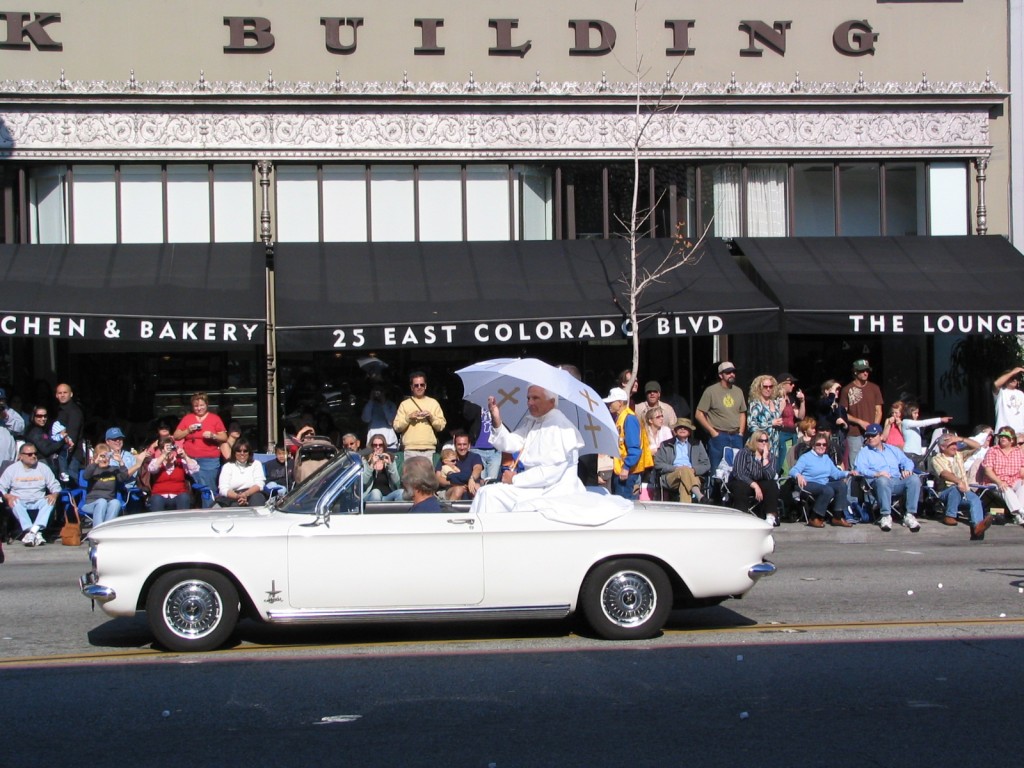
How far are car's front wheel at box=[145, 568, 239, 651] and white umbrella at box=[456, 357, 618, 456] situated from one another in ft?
8.53

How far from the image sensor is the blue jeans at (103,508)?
14328 mm

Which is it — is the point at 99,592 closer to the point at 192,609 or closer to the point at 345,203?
the point at 192,609

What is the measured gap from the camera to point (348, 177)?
18.8m

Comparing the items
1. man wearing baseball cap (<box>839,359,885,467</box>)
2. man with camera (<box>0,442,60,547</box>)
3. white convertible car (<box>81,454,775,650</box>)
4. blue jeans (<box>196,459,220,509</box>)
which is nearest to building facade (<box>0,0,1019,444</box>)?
man wearing baseball cap (<box>839,359,885,467</box>)

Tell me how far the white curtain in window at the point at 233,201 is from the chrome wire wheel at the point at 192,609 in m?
11.5

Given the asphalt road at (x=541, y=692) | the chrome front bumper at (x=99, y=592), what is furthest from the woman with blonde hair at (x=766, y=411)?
the chrome front bumper at (x=99, y=592)

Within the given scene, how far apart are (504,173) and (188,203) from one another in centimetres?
495

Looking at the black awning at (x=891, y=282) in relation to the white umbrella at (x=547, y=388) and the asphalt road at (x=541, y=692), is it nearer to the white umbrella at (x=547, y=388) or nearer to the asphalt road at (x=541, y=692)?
the asphalt road at (x=541, y=692)

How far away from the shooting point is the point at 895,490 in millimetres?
15258

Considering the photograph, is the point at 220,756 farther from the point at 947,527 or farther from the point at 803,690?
the point at 947,527

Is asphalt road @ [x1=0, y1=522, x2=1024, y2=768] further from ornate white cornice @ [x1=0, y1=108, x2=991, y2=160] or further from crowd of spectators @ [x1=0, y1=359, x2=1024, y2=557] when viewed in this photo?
ornate white cornice @ [x1=0, y1=108, x2=991, y2=160]

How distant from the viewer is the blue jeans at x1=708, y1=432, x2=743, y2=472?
1578cm

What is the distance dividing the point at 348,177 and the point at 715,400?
690cm

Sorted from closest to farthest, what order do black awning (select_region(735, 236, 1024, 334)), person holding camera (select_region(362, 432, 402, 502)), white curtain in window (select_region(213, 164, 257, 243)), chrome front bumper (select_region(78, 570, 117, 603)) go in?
chrome front bumper (select_region(78, 570, 117, 603))
person holding camera (select_region(362, 432, 402, 502))
black awning (select_region(735, 236, 1024, 334))
white curtain in window (select_region(213, 164, 257, 243))
